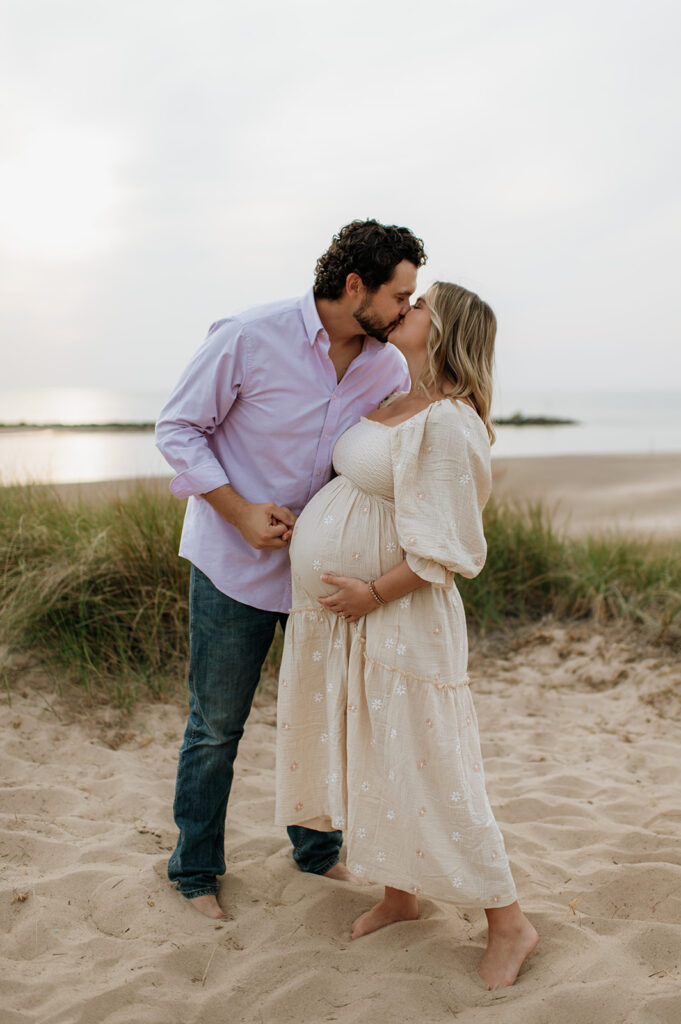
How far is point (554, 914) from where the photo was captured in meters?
2.76

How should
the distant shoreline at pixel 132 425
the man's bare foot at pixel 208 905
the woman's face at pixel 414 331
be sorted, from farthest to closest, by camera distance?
the distant shoreline at pixel 132 425 → the man's bare foot at pixel 208 905 → the woman's face at pixel 414 331

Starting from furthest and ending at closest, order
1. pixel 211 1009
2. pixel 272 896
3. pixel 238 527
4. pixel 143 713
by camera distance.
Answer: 1. pixel 143 713
2. pixel 272 896
3. pixel 238 527
4. pixel 211 1009

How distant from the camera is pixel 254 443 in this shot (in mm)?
2789

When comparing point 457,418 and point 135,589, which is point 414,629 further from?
point 135,589

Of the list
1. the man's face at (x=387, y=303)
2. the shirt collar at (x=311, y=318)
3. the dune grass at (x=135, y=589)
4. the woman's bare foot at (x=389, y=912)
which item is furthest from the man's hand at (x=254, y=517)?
the dune grass at (x=135, y=589)

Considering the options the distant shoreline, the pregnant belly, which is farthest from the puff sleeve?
the distant shoreline

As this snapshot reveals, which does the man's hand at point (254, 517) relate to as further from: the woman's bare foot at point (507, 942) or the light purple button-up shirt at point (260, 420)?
the woman's bare foot at point (507, 942)

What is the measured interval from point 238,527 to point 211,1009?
4.51 ft

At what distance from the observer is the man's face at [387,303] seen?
108 inches

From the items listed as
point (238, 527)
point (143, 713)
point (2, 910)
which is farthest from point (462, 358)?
point (143, 713)

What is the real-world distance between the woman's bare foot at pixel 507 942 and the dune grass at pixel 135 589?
250 cm

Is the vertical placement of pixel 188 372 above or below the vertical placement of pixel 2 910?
above

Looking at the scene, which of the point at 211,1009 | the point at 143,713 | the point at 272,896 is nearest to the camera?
the point at 211,1009

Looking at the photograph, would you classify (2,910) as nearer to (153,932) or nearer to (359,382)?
(153,932)
